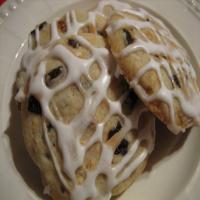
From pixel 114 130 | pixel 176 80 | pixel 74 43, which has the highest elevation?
pixel 74 43

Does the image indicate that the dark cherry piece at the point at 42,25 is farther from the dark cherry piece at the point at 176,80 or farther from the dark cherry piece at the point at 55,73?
the dark cherry piece at the point at 176,80

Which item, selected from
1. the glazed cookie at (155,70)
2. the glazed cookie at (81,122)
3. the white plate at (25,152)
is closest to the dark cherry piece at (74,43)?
the glazed cookie at (81,122)

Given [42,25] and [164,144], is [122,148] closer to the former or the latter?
[164,144]

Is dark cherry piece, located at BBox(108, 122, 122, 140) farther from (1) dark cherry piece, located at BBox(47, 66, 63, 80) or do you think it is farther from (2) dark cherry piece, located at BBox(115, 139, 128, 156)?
(1) dark cherry piece, located at BBox(47, 66, 63, 80)

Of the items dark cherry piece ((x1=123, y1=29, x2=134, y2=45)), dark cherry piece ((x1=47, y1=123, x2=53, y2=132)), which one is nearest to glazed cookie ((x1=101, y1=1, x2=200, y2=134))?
dark cherry piece ((x1=123, y1=29, x2=134, y2=45))

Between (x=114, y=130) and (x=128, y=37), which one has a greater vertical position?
(x=128, y=37)

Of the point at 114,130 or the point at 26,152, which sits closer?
the point at 114,130

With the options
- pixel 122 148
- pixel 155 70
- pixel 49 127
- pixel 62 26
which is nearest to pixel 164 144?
pixel 122 148
